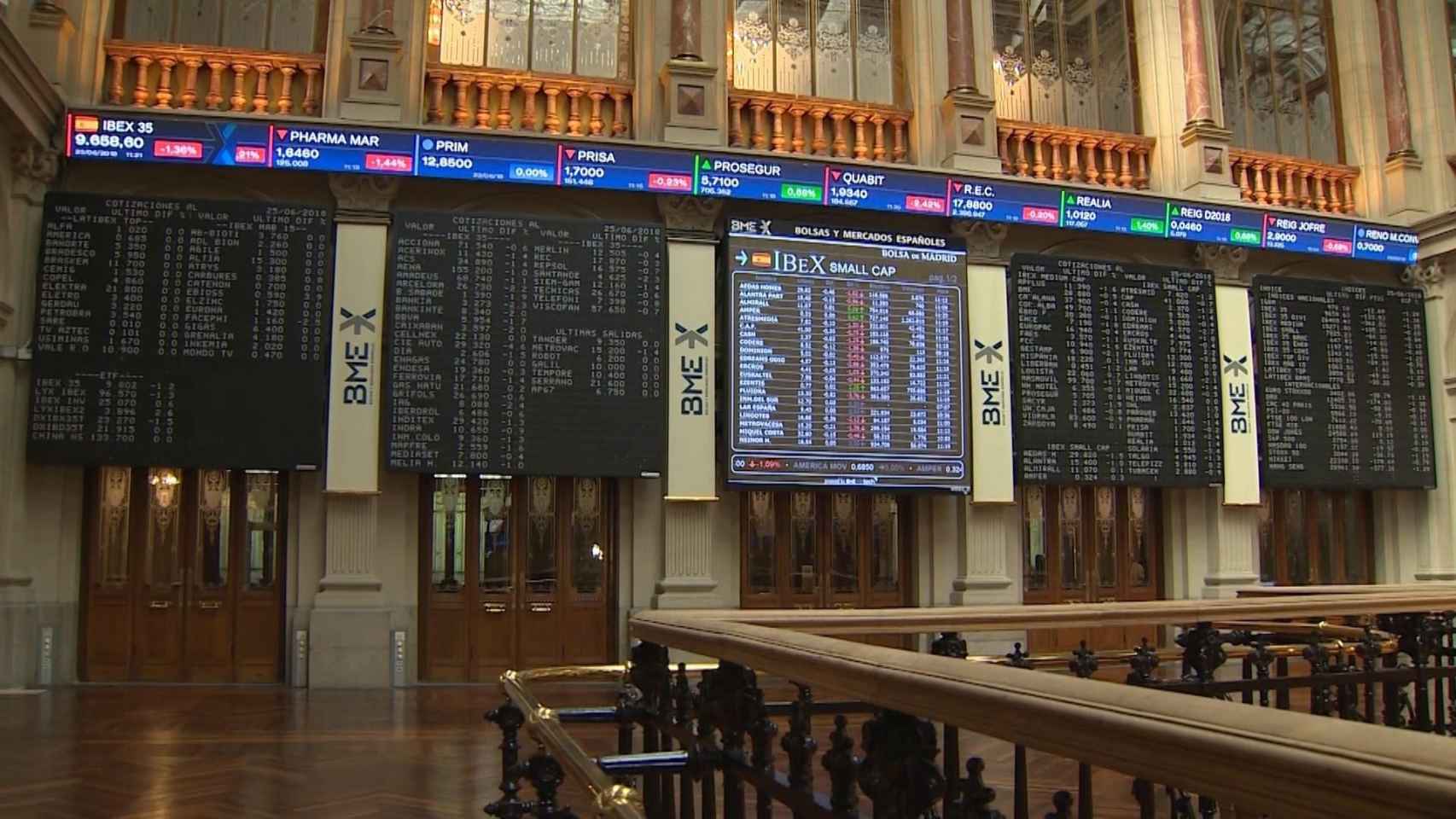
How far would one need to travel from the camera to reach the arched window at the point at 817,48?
10109 mm

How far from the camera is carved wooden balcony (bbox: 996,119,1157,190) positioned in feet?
34.0

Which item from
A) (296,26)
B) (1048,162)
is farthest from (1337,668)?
(296,26)

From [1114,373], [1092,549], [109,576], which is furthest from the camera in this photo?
[1092,549]

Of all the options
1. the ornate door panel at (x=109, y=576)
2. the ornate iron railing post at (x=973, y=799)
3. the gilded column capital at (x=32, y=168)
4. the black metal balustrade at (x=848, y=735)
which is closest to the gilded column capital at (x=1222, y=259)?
the black metal balustrade at (x=848, y=735)

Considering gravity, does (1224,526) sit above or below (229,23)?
below

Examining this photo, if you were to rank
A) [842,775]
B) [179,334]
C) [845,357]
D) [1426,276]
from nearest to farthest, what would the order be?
[842,775] < [179,334] < [845,357] < [1426,276]

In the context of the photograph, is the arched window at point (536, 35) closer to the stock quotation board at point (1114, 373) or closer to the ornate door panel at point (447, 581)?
the ornate door panel at point (447, 581)

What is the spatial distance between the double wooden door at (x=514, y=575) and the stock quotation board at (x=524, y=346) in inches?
20.3

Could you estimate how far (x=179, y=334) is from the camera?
327 inches

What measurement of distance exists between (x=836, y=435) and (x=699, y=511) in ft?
4.33

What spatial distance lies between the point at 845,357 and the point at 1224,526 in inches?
163

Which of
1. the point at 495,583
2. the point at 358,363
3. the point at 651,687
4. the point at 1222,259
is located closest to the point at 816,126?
the point at 1222,259

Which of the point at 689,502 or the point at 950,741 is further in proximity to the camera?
the point at 689,502

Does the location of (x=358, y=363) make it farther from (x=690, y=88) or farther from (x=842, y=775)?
(x=842, y=775)
